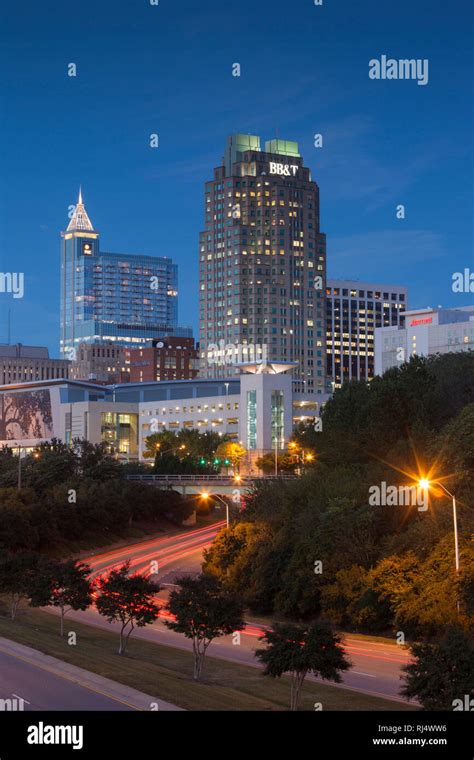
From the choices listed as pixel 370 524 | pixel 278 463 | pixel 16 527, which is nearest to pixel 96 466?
pixel 278 463

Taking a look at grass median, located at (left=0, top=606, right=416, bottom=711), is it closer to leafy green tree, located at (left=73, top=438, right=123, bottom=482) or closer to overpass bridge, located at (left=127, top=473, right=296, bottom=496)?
overpass bridge, located at (left=127, top=473, right=296, bottom=496)

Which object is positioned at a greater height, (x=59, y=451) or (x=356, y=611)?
(x=59, y=451)

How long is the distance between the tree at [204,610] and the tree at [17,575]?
13907 millimetres

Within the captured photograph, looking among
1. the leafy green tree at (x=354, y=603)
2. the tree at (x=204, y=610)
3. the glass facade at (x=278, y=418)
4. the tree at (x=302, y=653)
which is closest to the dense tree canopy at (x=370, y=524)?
the leafy green tree at (x=354, y=603)

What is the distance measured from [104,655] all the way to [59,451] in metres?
72.5

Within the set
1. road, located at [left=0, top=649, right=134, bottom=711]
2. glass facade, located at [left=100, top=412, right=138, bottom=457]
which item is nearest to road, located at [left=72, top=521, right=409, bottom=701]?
road, located at [left=0, top=649, right=134, bottom=711]

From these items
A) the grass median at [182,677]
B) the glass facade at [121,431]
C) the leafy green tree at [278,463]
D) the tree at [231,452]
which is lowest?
the grass median at [182,677]

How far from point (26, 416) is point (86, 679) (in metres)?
144

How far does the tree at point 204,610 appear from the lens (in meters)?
40.9

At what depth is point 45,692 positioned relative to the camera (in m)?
29.7

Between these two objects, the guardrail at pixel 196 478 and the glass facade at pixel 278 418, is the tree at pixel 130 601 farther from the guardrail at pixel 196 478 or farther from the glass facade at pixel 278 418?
the glass facade at pixel 278 418
